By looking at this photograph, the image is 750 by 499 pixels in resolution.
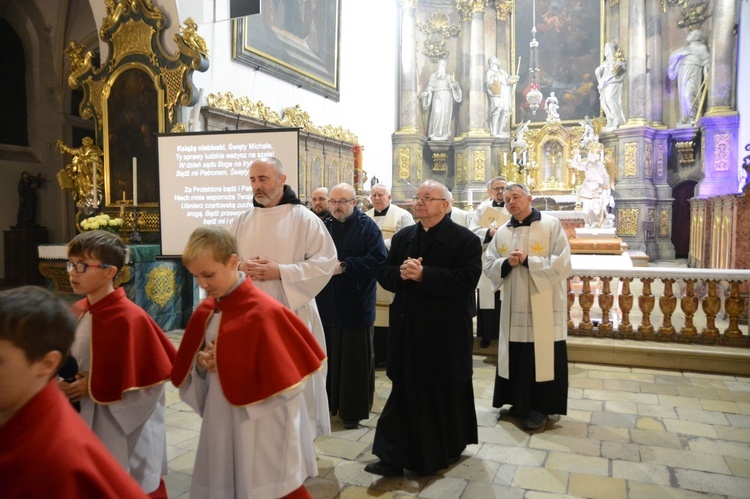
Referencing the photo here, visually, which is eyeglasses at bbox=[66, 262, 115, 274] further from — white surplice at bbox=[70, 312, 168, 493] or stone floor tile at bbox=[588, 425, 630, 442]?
stone floor tile at bbox=[588, 425, 630, 442]

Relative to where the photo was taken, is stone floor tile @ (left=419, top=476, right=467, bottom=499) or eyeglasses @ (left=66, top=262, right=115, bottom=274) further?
stone floor tile @ (left=419, top=476, right=467, bottom=499)

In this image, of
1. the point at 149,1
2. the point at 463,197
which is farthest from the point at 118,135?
the point at 463,197

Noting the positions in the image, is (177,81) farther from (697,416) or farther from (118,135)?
(697,416)

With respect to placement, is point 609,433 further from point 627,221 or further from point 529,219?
point 627,221

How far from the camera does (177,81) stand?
7.14 metres

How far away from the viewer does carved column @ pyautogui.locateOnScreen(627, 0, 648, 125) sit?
555 inches

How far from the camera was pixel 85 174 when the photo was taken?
741cm

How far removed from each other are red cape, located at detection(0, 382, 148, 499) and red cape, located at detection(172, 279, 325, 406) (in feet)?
3.04

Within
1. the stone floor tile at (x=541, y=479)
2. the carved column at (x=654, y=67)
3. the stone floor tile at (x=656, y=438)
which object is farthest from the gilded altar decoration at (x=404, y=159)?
the stone floor tile at (x=541, y=479)

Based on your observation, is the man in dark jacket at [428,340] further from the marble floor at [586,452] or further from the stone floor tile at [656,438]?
the stone floor tile at [656,438]

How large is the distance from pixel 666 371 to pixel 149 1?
24.7 feet

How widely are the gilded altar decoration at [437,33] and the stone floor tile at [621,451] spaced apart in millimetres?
14346

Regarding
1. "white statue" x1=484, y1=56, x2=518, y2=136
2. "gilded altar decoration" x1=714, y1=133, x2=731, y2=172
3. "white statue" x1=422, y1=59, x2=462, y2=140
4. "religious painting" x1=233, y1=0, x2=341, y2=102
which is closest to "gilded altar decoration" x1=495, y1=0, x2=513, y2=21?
"white statue" x1=484, y1=56, x2=518, y2=136

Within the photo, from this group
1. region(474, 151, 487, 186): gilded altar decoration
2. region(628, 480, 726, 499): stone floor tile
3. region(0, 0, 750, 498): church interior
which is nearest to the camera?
region(628, 480, 726, 499): stone floor tile
